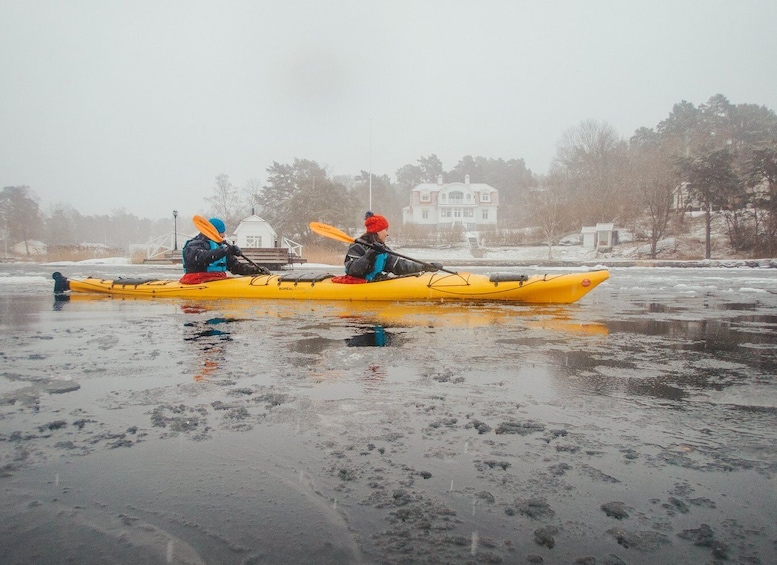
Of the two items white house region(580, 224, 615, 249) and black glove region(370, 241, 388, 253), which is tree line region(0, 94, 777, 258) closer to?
white house region(580, 224, 615, 249)

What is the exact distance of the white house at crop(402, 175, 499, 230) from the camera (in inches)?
2500

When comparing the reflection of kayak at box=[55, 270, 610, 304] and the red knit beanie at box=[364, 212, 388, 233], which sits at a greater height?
the red knit beanie at box=[364, 212, 388, 233]

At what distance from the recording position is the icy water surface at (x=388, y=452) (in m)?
1.67

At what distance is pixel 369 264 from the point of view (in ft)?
31.0

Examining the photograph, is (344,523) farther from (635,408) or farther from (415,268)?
(415,268)

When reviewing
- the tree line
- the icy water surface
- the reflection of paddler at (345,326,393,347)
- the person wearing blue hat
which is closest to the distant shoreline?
the tree line

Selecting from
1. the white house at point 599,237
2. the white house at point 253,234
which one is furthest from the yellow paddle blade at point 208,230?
the white house at point 599,237

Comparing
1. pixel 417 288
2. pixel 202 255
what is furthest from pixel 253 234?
pixel 417 288

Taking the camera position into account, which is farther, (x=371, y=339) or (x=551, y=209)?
(x=551, y=209)

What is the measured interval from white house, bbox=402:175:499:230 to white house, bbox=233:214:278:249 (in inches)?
1220

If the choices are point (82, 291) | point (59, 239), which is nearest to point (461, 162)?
point (59, 239)

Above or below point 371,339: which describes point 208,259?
above

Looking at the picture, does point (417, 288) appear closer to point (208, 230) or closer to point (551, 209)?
point (208, 230)

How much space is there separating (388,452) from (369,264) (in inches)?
281
